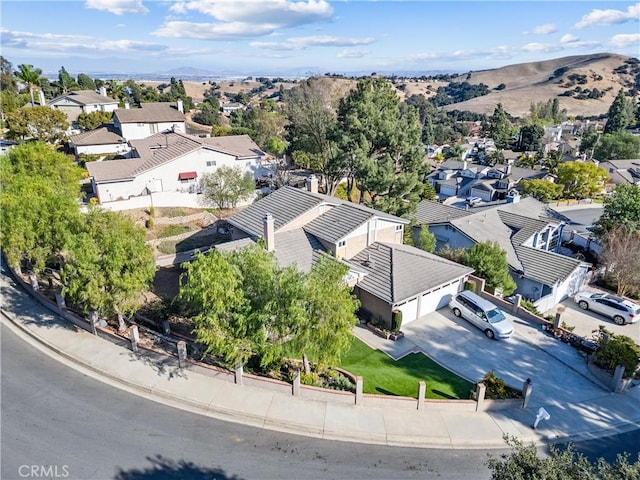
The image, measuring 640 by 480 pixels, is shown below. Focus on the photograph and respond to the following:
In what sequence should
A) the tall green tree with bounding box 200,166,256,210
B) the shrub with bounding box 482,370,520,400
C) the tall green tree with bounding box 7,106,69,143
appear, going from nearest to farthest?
the shrub with bounding box 482,370,520,400 → the tall green tree with bounding box 200,166,256,210 → the tall green tree with bounding box 7,106,69,143

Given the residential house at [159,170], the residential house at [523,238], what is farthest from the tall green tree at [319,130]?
the residential house at [523,238]

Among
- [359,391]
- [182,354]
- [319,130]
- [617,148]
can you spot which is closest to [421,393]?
[359,391]

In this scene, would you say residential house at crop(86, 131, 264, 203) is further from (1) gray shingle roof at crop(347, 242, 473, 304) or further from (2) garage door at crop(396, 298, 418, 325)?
(2) garage door at crop(396, 298, 418, 325)

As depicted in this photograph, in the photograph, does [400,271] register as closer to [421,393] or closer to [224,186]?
[421,393]

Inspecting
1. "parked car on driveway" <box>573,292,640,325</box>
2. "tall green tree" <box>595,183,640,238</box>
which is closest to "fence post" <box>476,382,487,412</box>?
"parked car on driveway" <box>573,292,640,325</box>

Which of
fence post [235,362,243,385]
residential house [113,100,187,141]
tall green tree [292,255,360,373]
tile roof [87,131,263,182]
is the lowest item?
fence post [235,362,243,385]

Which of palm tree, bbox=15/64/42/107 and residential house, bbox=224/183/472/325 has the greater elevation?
palm tree, bbox=15/64/42/107

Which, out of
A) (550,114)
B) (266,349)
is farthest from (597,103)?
(266,349)
